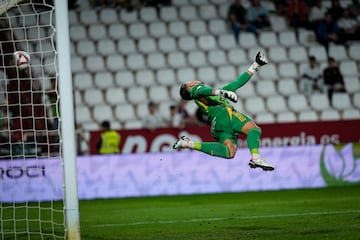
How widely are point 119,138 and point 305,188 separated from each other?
169 inches

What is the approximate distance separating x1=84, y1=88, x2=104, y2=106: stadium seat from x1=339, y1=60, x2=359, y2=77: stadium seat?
6.63 m

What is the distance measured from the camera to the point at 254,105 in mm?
20719

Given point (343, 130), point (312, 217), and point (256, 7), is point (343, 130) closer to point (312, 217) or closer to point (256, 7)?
point (256, 7)

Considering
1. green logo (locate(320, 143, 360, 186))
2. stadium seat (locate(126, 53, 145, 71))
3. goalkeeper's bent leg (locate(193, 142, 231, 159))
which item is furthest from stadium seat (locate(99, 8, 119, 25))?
goalkeeper's bent leg (locate(193, 142, 231, 159))

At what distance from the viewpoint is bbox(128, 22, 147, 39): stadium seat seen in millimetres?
21594

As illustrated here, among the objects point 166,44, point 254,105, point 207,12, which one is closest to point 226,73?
point 254,105

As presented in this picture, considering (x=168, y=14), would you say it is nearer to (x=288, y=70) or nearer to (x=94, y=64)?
(x=94, y=64)

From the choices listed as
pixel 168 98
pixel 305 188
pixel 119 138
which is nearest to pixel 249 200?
pixel 305 188

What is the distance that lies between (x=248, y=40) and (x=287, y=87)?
1.75 meters

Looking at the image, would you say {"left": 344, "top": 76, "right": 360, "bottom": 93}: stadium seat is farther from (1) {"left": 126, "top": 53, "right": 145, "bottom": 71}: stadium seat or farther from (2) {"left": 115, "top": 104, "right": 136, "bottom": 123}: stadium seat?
(2) {"left": 115, "top": 104, "right": 136, "bottom": 123}: stadium seat

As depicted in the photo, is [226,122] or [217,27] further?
[217,27]

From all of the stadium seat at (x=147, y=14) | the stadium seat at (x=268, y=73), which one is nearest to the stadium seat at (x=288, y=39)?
the stadium seat at (x=268, y=73)

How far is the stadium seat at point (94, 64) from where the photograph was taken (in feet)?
68.6

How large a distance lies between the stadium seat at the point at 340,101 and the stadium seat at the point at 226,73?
268 centimetres
